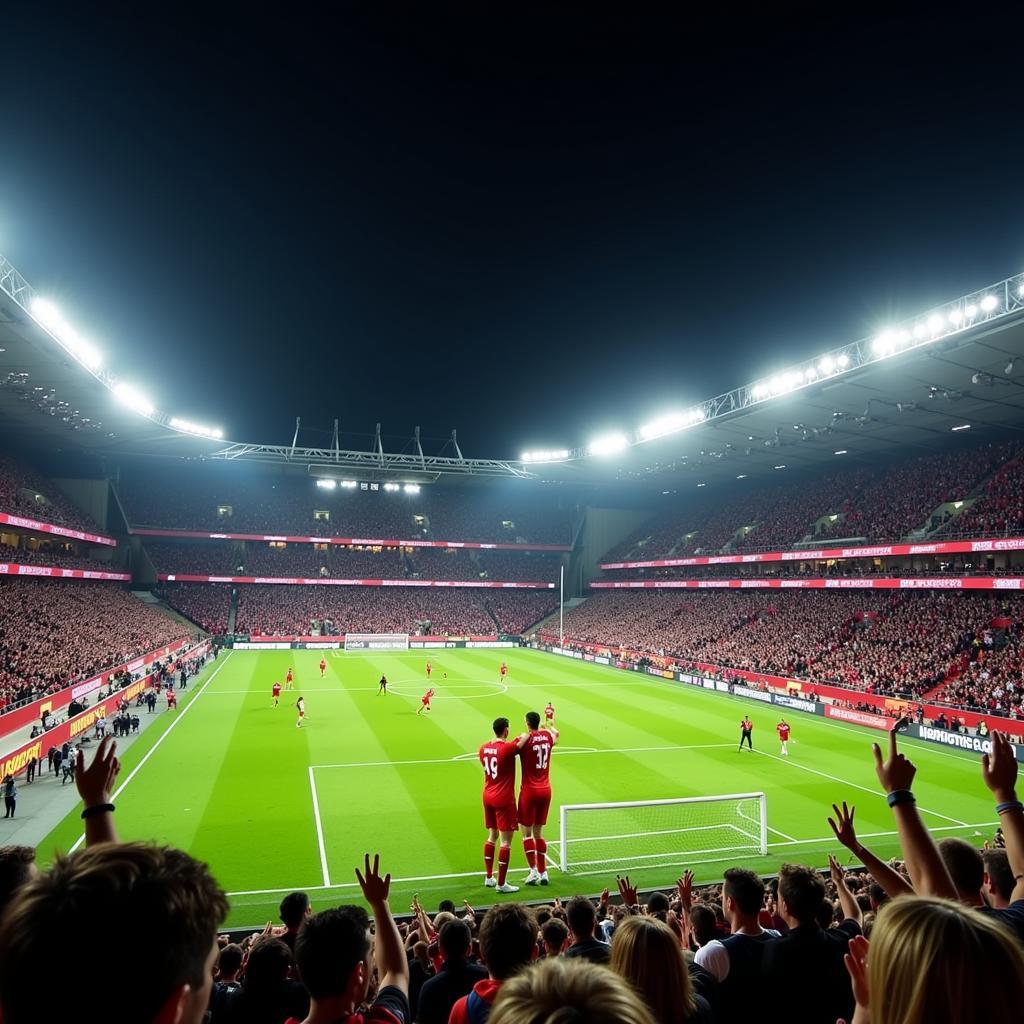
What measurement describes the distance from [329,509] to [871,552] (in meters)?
55.1

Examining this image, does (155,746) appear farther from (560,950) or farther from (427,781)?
(560,950)

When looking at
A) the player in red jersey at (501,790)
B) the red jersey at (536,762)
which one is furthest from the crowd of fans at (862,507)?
the player in red jersey at (501,790)

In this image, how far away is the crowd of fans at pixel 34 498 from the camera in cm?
4206

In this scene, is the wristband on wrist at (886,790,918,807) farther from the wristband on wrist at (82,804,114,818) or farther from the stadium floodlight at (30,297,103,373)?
the stadium floodlight at (30,297,103,373)

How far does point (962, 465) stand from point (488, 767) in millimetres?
40122

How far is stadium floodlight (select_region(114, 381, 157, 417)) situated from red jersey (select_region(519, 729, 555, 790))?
36.7 meters

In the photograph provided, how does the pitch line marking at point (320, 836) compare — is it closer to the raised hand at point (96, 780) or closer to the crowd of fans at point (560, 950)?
the crowd of fans at point (560, 950)

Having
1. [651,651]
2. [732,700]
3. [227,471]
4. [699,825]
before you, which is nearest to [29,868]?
[699,825]

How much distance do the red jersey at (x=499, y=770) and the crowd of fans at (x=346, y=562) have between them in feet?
201

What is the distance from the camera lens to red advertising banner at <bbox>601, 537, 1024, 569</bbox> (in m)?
32.0

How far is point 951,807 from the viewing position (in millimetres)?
19000

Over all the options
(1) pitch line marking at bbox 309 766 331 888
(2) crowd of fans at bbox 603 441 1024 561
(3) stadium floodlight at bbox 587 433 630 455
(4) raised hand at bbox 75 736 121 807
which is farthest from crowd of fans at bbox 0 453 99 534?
(2) crowd of fans at bbox 603 441 1024 561

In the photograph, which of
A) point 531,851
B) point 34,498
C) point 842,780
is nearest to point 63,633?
point 34,498

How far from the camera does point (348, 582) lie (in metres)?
72.0
